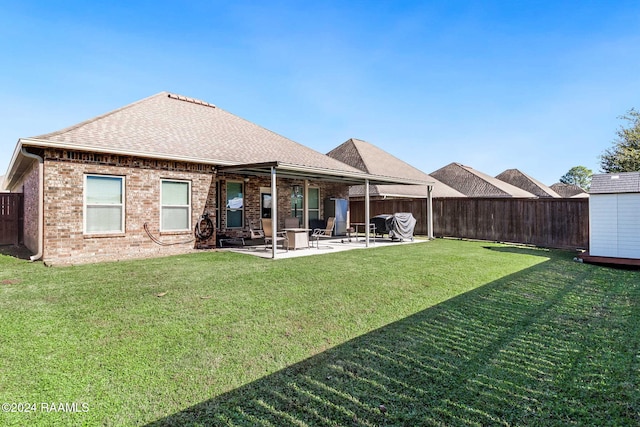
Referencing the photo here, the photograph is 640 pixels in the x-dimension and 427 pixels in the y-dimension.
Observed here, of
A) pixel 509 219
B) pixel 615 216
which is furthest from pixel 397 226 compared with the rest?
pixel 615 216

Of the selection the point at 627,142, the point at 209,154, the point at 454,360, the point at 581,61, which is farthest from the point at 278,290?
the point at 627,142

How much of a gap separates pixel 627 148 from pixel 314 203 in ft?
74.2

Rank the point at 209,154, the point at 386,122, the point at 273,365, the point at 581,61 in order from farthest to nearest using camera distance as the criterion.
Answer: the point at 386,122 → the point at 581,61 → the point at 209,154 → the point at 273,365

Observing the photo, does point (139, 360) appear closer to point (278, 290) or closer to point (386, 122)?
point (278, 290)

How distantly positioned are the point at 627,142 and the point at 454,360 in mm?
29174

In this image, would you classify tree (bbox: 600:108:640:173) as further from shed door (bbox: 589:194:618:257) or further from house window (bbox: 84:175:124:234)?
house window (bbox: 84:175:124:234)

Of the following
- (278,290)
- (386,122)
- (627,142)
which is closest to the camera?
(278,290)

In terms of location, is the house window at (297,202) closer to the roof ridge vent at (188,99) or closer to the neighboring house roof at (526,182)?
the roof ridge vent at (188,99)

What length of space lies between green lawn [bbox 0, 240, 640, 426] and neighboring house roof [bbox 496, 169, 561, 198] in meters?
33.7

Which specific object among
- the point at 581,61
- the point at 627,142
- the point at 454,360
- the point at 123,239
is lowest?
the point at 454,360

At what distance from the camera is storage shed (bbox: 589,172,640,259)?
877cm

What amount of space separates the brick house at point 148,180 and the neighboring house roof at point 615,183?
6.15m

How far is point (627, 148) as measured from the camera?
2270cm

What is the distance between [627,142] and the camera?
2328 centimetres
